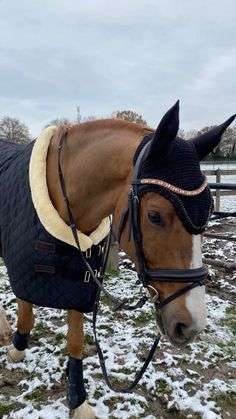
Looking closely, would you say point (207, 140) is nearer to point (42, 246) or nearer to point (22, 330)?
point (42, 246)

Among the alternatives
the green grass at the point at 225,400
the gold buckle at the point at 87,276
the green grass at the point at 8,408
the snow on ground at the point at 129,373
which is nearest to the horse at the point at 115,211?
the gold buckle at the point at 87,276

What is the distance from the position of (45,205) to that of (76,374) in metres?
1.19

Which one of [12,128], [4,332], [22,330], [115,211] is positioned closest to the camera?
[115,211]

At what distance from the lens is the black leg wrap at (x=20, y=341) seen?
2891 mm

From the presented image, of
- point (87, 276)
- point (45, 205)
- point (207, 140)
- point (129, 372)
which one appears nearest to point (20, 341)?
point (129, 372)

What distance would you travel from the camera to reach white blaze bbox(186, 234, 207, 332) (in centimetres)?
149

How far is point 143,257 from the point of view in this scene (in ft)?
5.41

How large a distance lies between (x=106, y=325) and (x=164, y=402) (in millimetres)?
1133

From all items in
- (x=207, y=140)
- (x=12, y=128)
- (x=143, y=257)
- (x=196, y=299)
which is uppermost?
(x=12, y=128)

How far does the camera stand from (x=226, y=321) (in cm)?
373

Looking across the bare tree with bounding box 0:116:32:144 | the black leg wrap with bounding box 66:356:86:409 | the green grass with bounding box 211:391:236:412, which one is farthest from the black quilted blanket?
the bare tree with bounding box 0:116:32:144

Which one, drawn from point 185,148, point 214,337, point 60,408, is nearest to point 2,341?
point 60,408

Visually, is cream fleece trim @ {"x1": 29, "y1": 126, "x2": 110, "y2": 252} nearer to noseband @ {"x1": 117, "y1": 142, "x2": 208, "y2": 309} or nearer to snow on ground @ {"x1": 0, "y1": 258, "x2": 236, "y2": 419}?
noseband @ {"x1": 117, "y1": 142, "x2": 208, "y2": 309}

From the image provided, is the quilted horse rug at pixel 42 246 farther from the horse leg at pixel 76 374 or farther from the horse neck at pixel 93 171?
the horse leg at pixel 76 374
